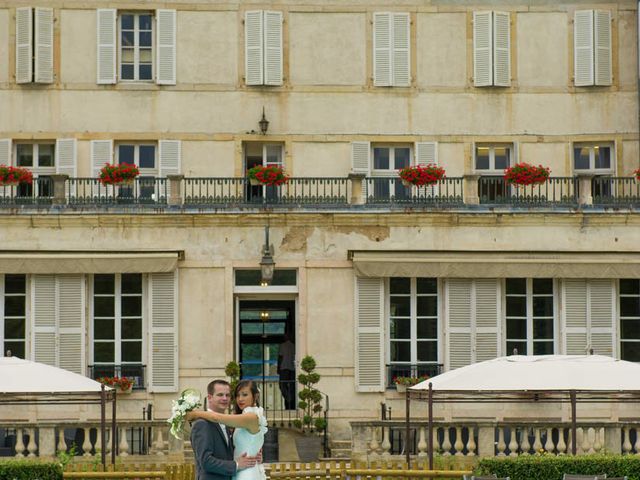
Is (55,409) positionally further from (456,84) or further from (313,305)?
(456,84)

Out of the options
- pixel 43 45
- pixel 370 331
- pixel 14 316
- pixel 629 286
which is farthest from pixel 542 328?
pixel 43 45

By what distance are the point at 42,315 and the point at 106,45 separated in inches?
235

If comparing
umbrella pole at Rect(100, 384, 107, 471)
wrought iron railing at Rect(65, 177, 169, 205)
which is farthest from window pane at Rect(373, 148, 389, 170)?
umbrella pole at Rect(100, 384, 107, 471)

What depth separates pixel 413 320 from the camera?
32.7 meters

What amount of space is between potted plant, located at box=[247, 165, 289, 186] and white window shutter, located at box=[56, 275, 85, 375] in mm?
3927

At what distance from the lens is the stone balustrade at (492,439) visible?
2558cm

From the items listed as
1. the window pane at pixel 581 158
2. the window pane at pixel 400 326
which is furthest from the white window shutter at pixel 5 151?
the window pane at pixel 581 158

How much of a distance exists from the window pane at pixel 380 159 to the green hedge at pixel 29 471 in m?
13.8

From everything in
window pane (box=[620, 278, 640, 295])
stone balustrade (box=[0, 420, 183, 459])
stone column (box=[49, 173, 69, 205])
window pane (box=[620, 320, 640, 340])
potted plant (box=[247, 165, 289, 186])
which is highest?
potted plant (box=[247, 165, 289, 186])

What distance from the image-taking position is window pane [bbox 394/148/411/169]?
34.8m

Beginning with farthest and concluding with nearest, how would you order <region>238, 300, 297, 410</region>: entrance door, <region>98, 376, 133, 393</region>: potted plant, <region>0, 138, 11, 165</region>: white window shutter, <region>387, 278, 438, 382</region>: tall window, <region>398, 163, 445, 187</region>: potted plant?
<region>0, 138, 11, 165</region>: white window shutter < <region>238, 300, 297, 410</region>: entrance door < <region>387, 278, 438, 382</region>: tall window < <region>398, 163, 445, 187</region>: potted plant < <region>98, 376, 133, 393</region>: potted plant

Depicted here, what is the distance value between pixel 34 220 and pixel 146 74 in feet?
14.3

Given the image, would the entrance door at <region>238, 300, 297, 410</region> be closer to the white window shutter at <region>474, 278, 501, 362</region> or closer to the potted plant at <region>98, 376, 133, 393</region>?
the potted plant at <region>98, 376, 133, 393</region>

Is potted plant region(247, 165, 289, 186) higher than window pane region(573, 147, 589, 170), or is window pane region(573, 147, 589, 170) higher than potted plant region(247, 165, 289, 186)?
window pane region(573, 147, 589, 170)
